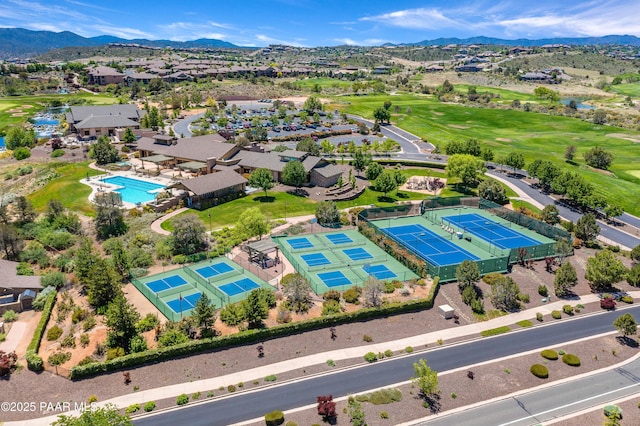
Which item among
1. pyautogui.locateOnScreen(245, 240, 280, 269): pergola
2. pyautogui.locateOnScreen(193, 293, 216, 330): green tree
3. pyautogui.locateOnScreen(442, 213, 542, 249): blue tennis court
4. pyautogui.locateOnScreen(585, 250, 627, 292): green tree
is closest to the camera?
pyautogui.locateOnScreen(193, 293, 216, 330): green tree

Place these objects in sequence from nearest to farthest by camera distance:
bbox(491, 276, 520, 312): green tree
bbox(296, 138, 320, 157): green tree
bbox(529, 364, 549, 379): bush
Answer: bbox(529, 364, 549, 379): bush < bbox(491, 276, 520, 312): green tree < bbox(296, 138, 320, 157): green tree

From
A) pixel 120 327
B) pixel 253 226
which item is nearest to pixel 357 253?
pixel 253 226

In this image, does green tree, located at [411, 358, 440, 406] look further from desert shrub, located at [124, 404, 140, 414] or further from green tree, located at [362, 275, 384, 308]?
desert shrub, located at [124, 404, 140, 414]

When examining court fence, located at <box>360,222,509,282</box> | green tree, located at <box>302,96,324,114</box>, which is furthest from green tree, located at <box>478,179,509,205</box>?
green tree, located at <box>302,96,324,114</box>

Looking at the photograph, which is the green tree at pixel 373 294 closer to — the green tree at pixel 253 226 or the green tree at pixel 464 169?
the green tree at pixel 253 226

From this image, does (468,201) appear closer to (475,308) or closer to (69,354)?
(475,308)

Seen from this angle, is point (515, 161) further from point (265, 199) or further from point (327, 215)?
point (265, 199)
